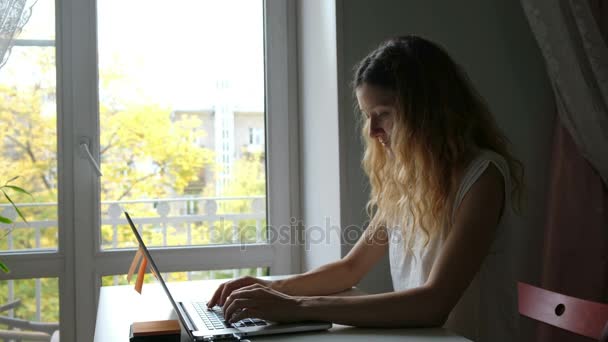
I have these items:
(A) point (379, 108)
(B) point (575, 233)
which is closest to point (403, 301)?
(A) point (379, 108)

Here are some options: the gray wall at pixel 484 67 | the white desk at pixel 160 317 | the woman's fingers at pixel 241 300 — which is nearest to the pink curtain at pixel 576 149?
the gray wall at pixel 484 67

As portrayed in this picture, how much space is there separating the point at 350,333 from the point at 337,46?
3.57 ft

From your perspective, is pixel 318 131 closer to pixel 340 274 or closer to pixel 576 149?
pixel 340 274

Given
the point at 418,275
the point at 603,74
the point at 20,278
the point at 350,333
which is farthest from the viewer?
the point at 20,278

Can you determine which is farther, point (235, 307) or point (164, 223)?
point (164, 223)

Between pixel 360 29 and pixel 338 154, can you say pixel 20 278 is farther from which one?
pixel 360 29

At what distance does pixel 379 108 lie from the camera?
4.91ft

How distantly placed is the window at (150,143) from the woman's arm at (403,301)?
1.13 metres

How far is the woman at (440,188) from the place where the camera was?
1329 mm

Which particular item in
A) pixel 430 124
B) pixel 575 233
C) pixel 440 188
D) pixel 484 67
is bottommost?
pixel 575 233

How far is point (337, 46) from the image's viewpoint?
1.99 m

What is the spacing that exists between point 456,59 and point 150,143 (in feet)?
3.75

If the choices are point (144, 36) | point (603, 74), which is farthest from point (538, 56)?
point (144, 36)

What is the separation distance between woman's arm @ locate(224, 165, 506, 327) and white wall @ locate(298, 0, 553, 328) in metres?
0.75
